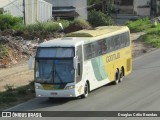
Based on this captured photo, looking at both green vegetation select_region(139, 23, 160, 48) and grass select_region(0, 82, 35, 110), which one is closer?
grass select_region(0, 82, 35, 110)

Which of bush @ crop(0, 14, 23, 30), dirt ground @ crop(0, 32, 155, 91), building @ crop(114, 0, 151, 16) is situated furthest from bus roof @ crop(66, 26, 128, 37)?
building @ crop(114, 0, 151, 16)

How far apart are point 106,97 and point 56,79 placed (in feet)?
8.49

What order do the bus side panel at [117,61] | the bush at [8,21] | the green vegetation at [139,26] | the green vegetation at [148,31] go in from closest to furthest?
the bus side panel at [117,61]
the green vegetation at [148,31]
the bush at [8,21]
the green vegetation at [139,26]

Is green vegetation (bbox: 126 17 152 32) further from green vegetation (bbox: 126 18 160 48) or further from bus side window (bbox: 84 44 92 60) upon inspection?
bus side window (bbox: 84 44 92 60)

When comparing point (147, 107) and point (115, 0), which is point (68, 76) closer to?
point (147, 107)

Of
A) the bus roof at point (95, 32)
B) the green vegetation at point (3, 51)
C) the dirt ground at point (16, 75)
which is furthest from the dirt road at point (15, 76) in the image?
the bus roof at point (95, 32)

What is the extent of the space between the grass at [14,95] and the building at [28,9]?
1406 inches

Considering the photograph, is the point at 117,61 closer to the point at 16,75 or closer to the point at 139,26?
the point at 16,75

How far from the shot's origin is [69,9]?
82812 mm

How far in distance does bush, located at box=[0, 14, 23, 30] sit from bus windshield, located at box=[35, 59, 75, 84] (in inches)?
1391

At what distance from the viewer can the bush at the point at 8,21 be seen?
60156mm

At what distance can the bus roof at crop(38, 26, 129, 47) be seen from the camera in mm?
25578

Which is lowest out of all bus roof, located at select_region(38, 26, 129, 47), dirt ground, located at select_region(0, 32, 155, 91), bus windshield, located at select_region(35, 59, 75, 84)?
dirt ground, located at select_region(0, 32, 155, 91)

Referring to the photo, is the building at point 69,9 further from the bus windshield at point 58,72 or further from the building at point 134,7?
the bus windshield at point 58,72
